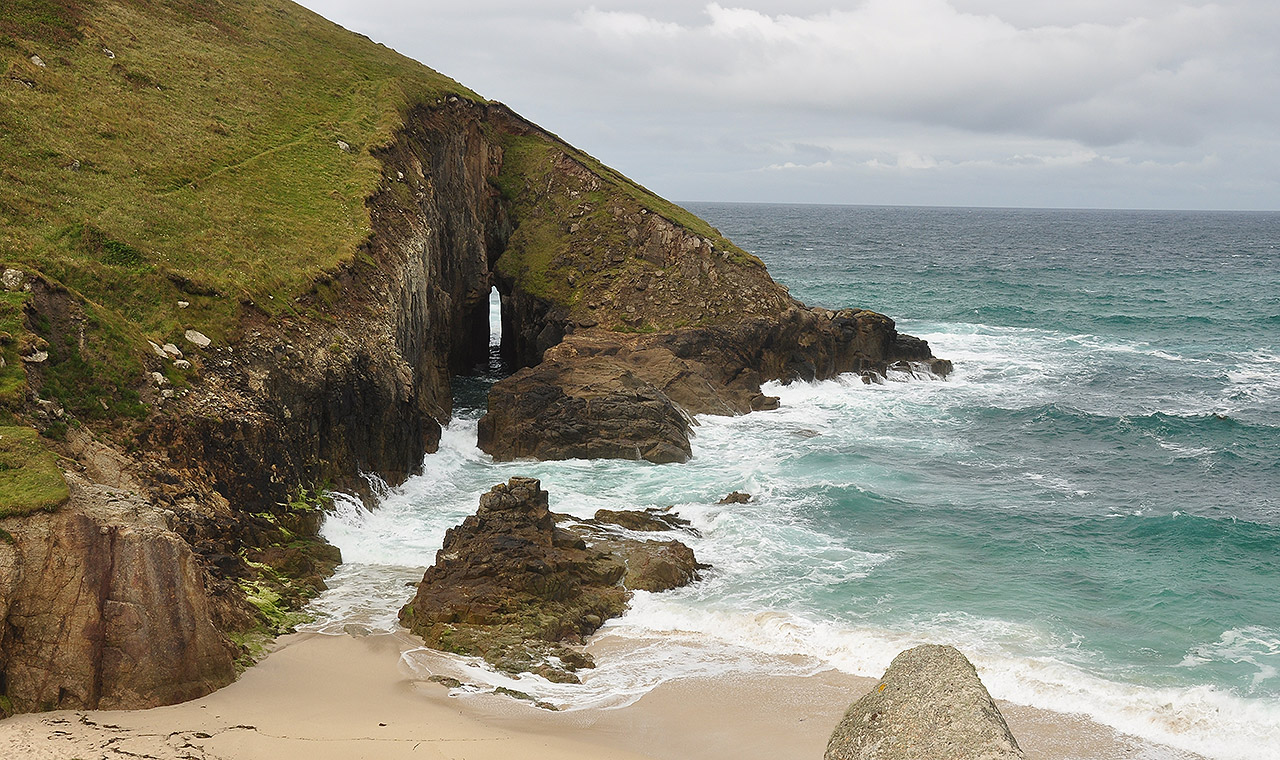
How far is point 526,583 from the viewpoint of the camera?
19.6 m

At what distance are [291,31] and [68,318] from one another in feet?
102

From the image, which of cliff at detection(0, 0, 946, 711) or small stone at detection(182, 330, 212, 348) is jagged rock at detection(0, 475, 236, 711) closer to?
cliff at detection(0, 0, 946, 711)

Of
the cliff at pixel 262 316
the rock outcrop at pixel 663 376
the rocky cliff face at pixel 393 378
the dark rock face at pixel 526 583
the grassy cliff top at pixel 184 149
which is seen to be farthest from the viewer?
the rock outcrop at pixel 663 376

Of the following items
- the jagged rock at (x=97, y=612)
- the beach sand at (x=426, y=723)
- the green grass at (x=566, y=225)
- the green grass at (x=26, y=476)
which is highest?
the green grass at (x=566, y=225)

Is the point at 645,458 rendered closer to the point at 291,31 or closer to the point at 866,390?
the point at 866,390

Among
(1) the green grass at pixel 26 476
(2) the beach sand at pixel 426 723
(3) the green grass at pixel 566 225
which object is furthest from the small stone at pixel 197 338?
(3) the green grass at pixel 566 225

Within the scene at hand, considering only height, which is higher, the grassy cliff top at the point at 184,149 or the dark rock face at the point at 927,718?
the grassy cliff top at the point at 184,149

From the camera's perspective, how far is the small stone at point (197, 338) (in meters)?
22.6

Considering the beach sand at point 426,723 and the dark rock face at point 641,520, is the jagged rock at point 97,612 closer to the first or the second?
the beach sand at point 426,723

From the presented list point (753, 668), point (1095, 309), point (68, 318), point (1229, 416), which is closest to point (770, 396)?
point (1229, 416)

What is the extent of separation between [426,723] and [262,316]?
547 inches

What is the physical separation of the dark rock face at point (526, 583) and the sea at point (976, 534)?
0.61 metres

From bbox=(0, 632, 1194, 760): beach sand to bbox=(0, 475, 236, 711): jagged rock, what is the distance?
393mm

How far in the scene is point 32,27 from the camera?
111 feet
